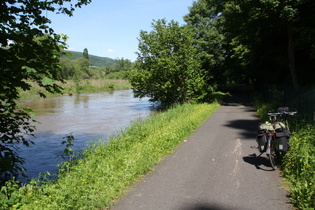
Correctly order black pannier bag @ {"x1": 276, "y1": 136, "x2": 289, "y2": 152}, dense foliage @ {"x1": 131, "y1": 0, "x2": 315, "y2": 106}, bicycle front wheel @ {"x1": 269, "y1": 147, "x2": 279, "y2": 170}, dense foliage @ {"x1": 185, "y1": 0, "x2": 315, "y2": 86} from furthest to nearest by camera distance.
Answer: dense foliage @ {"x1": 131, "y1": 0, "x2": 315, "y2": 106}
dense foliage @ {"x1": 185, "y1": 0, "x2": 315, "y2": 86}
bicycle front wheel @ {"x1": 269, "y1": 147, "x2": 279, "y2": 170}
black pannier bag @ {"x1": 276, "y1": 136, "x2": 289, "y2": 152}

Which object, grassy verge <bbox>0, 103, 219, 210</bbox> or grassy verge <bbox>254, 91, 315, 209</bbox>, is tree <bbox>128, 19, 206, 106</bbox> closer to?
grassy verge <bbox>0, 103, 219, 210</bbox>

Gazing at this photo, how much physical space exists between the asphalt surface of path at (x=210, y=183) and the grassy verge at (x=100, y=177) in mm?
245

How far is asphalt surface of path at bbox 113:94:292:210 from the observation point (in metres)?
4.30

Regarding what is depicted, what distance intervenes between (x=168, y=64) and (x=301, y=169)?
518 inches

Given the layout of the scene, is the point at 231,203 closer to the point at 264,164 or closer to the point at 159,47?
the point at 264,164

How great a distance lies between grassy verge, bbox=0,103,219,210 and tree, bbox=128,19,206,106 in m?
9.64

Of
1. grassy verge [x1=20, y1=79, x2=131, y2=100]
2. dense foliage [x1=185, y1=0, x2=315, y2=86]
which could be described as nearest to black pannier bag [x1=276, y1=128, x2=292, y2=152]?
dense foliage [x1=185, y1=0, x2=315, y2=86]

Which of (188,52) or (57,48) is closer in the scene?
(57,48)

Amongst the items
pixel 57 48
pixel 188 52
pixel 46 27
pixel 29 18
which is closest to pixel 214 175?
pixel 57 48

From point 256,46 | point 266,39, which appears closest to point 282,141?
point 266,39

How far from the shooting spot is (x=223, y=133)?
9.91 m

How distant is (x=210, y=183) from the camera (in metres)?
5.12

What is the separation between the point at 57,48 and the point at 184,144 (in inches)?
184

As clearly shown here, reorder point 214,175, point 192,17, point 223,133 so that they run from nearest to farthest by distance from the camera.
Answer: point 214,175, point 223,133, point 192,17
